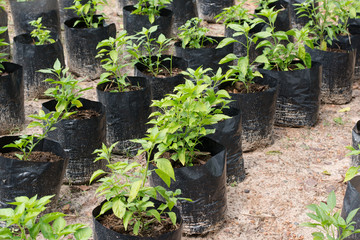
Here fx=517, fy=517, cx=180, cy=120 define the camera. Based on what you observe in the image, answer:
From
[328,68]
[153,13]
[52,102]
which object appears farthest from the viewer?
[153,13]

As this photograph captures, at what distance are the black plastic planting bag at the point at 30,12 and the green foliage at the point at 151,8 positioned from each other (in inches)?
43.5

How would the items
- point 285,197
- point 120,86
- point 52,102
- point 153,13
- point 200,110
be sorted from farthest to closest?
point 153,13
point 120,86
point 52,102
point 285,197
point 200,110

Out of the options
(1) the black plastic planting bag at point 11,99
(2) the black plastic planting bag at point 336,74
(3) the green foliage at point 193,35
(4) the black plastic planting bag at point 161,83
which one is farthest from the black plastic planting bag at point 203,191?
(2) the black plastic planting bag at point 336,74

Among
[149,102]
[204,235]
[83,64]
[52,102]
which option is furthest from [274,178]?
[83,64]

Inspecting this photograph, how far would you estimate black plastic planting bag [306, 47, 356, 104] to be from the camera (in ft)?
16.1

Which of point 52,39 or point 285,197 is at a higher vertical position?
point 52,39

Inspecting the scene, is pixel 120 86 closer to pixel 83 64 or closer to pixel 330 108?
pixel 83 64

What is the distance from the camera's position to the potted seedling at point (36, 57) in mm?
4879

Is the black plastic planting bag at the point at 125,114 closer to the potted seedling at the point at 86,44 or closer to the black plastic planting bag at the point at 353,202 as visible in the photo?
the potted seedling at the point at 86,44

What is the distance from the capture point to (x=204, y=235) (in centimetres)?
326

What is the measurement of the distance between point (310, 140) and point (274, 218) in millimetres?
1217

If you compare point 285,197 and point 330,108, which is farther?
point 330,108

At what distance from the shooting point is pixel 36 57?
4.88 meters

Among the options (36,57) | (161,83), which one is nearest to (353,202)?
(161,83)
